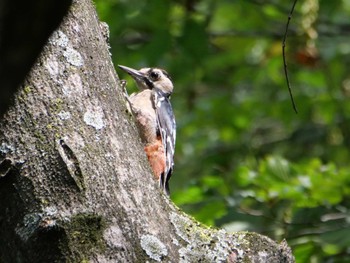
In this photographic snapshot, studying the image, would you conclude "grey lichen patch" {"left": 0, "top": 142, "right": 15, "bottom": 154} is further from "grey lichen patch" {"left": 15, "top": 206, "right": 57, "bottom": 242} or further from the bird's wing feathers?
the bird's wing feathers

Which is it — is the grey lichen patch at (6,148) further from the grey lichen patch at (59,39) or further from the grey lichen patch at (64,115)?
the grey lichen patch at (59,39)

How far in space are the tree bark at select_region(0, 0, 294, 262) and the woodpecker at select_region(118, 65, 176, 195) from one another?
1.68m

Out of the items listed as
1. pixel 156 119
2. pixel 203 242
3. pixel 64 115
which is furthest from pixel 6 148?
pixel 156 119

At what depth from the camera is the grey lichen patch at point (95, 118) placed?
111 inches

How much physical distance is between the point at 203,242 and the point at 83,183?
1.81ft

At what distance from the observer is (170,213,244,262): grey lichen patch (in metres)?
2.89

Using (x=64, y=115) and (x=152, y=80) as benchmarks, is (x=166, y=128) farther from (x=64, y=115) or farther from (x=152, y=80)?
(x=64, y=115)

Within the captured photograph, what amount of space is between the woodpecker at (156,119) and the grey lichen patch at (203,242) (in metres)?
1.63

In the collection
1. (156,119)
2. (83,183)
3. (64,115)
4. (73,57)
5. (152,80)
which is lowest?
(83,183)

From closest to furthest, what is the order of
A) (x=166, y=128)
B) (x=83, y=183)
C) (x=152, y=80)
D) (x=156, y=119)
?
(x=83, y=183)
(x=156, y=119)
(x=166, y=128)
(x=152, y=80)

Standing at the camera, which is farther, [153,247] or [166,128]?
[166,128]

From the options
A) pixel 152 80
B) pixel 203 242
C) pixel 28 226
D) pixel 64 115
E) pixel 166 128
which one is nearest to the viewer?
pixel 28 226

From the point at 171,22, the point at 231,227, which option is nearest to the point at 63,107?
the point at 231,227

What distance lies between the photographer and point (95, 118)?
2838 mm
